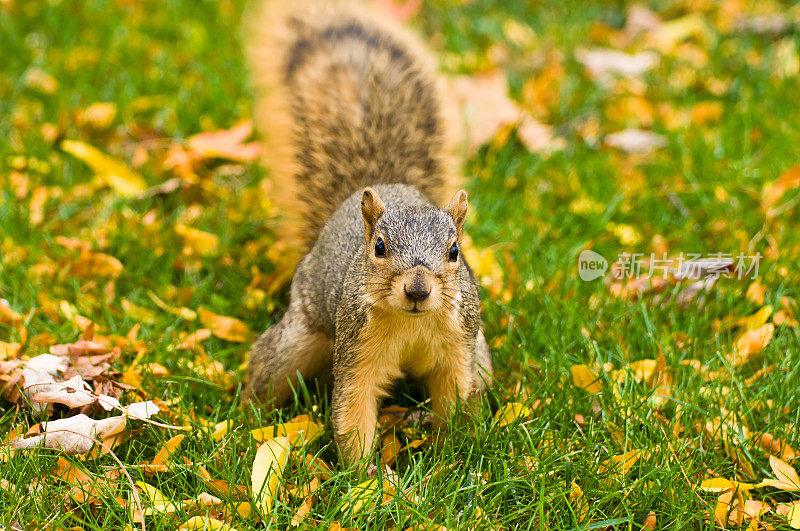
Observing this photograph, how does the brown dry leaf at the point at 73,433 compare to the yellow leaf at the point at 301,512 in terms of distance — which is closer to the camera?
the yellow leaf at the point at 301,512

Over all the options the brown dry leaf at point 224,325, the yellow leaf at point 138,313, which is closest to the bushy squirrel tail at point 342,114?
the brown dry leaf at point 224,325

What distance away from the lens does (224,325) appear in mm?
2344

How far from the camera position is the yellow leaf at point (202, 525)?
63.4 inches

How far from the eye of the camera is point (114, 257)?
2605mm

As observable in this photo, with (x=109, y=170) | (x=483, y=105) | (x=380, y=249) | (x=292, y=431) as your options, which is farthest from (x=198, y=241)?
(x=483, y=105)

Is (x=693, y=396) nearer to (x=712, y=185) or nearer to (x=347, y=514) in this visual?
(x=347, y=514)

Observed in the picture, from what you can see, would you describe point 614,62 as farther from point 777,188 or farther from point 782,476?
point 782,476

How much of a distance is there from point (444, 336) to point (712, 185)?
1572 mm

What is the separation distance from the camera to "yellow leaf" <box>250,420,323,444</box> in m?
1.86

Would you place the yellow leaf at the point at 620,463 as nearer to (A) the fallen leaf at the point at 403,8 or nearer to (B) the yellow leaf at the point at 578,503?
(B) the yellow leaf at the point at 578,503

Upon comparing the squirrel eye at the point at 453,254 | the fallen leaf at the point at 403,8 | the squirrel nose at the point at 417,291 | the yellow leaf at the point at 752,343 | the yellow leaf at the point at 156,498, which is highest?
the fallen leaf at the point at 403,8

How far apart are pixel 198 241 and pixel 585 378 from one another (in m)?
1.31

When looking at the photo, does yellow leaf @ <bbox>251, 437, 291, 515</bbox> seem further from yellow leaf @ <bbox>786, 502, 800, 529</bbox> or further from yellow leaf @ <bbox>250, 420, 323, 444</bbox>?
yellow leaf @ <bbox>786, 502, 800, 529</bbox>

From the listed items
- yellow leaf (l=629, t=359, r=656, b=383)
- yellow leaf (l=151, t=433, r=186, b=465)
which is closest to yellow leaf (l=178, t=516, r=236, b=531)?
yellow leaf (l=151, t=433, r=186, b=465)
